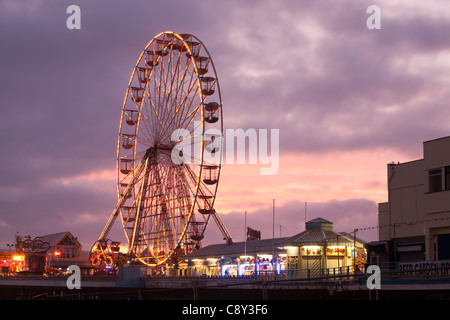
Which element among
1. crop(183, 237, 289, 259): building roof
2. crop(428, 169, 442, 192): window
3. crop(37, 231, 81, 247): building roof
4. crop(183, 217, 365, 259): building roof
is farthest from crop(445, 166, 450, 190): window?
crop(37, 231, 81, 247): building roof

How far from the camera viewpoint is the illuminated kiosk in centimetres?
6775

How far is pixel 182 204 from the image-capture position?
75.6 m

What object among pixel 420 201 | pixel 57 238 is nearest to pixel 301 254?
pixel 420 201

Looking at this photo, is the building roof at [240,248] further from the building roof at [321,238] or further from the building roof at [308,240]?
the building roof at [321,238]

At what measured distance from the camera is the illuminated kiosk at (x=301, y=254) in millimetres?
67750

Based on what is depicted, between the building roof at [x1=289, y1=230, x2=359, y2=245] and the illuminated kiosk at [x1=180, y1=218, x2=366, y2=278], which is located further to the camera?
the building roof at [x1=289, y1=230, x2=359, y2=245]

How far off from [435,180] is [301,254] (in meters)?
19.9

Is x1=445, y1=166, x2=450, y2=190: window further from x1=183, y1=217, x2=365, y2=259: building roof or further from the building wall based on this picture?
x1=183, y1=217, x2=365, y2=259: building roof

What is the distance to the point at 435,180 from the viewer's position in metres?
52.5

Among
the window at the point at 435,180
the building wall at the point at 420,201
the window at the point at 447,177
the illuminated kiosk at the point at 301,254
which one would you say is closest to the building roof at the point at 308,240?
the illuminated kiosk at the point at 301,254

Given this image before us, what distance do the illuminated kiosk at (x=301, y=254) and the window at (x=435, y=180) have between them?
40.0 feet

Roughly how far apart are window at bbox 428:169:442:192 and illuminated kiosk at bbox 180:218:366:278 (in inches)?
480

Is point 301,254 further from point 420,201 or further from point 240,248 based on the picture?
point 420,201
